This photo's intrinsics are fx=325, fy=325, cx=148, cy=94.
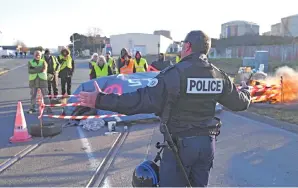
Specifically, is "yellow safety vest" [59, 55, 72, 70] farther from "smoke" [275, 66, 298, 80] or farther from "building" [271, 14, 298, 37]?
"building" [271, 14, 298, 37]

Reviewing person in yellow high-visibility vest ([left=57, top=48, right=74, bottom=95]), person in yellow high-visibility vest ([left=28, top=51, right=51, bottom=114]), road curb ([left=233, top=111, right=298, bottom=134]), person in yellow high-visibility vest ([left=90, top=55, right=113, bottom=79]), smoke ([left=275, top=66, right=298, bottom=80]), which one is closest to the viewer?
road curb ([left=233, top=111, right=298, bottom=134])

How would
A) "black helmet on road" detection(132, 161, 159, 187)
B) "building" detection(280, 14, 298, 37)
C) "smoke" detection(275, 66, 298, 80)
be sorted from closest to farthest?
"black helmet on road" detection(132, 161, 159, 187)
"smoke" detection(275, 66, 298, 80)
"building" detection(280, 14, 298, 37)

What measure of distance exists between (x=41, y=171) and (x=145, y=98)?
327 cm

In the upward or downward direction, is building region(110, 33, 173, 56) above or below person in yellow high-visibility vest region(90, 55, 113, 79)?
above

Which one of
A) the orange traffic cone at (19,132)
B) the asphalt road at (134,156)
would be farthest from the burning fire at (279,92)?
the orange traffic cone at (19,132)

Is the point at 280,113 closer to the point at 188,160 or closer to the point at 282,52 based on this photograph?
the point at 188,160

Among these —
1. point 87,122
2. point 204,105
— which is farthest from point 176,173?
point 87,122

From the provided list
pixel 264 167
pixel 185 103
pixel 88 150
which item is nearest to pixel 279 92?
pixel 264 167

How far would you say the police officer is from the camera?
254 cm

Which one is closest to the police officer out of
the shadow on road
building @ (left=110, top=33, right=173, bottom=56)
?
the shadow on road

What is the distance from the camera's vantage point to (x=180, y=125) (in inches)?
104

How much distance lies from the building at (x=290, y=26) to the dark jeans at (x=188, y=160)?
7324 cm

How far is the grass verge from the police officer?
6.38 metres

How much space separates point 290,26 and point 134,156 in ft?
240
